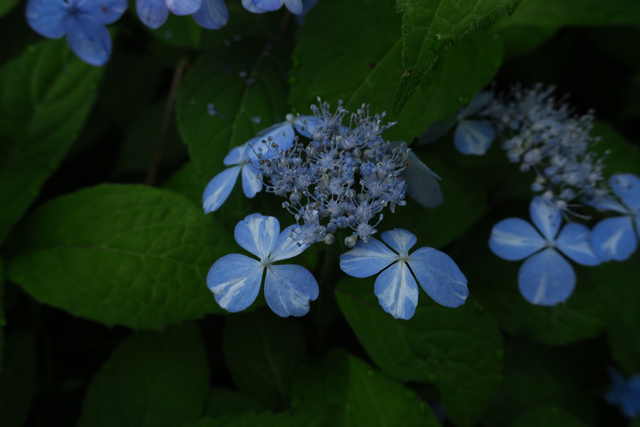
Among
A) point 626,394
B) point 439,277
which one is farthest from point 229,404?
point 626,394

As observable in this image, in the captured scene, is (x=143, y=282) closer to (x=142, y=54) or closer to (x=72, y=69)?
(x=72, y=69)

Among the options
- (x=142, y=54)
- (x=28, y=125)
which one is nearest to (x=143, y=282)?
(x=28, y=125)

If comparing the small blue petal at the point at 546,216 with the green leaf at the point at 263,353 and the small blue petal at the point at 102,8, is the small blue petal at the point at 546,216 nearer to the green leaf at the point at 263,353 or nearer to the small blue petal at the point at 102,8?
the green leaf at the point at 263,353

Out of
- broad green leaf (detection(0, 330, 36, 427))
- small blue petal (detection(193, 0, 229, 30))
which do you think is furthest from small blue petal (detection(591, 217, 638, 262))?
broad green leaf (detection(0, 330, 36, 427))

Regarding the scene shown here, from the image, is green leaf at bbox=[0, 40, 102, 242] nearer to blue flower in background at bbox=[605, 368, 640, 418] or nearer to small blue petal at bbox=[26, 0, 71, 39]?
small blue petal at bbox=[26, 0, 71, 39]

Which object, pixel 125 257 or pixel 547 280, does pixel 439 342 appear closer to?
pixel 547 280

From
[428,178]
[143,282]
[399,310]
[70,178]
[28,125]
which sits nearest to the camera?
[399,310]
